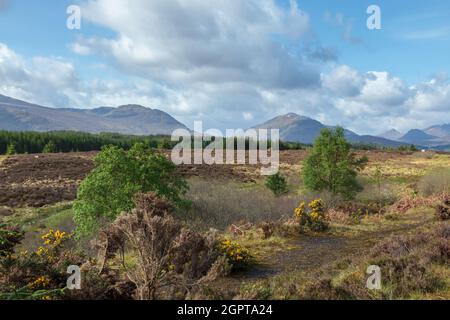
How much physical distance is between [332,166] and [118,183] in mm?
14360

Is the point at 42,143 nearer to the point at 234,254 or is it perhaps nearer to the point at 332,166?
the point at 332,166

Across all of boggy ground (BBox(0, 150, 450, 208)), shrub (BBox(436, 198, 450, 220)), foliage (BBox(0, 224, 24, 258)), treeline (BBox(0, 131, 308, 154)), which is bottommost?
boggy ground (BBox(0, 150, 450, 208))

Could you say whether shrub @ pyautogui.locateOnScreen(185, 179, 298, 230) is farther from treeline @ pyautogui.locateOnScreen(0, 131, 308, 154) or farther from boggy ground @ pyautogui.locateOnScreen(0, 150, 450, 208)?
treeline @ pyautogui.locateOnScreen(0, 131, 308, 154)

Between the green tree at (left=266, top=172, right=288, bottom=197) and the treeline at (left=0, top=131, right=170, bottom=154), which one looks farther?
the treeline at (left=0, top=131, right=170, bottom=154)

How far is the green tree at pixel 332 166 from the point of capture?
2589 centimetres

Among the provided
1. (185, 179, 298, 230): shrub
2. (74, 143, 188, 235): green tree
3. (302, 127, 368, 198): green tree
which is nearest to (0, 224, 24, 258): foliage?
(74, 143, 188, 235): green tree

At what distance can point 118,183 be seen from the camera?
17.1m

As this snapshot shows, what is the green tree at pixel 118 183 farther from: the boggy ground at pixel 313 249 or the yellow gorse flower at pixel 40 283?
the yellow gorse flower at pixel 40 283

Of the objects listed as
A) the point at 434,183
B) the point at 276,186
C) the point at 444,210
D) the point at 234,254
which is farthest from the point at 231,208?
the point at 434,183

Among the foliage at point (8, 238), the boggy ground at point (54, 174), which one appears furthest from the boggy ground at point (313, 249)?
the boggy ground at point (54, 174)

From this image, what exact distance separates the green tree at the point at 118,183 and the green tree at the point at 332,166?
35.7 ft

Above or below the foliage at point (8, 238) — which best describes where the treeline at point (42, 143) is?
above

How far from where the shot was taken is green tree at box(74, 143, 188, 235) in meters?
16.2

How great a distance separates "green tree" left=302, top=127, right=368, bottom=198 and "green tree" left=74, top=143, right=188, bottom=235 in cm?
1088
